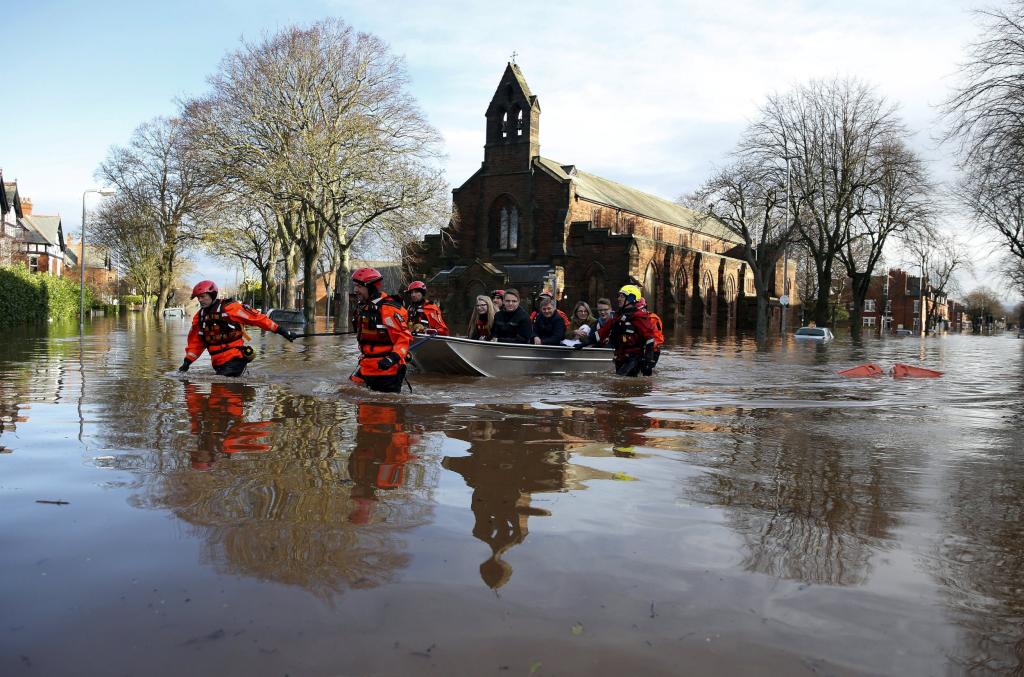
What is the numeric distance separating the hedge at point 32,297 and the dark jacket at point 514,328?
24989 millimetres

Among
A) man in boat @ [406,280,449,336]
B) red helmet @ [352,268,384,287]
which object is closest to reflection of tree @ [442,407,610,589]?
red helmet @ [352,268,384,287]

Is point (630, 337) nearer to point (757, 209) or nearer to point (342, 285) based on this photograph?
point (342, 285)

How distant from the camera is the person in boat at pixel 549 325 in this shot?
49.2 feet

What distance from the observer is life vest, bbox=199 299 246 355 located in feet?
39.2

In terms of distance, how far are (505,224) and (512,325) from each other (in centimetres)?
4304

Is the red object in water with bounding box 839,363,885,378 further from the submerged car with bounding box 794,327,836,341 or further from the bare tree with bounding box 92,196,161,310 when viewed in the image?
the bare tree with bounding box 92,196,161,310

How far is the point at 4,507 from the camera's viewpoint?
4656 mm

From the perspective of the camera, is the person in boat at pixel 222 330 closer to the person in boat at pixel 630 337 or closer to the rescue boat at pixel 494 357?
the rescue boat at pixel 494 357

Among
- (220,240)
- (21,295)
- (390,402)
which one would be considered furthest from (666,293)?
(390,402)

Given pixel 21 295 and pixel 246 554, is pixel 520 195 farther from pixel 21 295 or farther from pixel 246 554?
pixel 246 554

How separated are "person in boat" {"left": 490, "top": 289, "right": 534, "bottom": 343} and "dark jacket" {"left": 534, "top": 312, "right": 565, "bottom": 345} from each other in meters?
0.50

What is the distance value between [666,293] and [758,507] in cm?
5504

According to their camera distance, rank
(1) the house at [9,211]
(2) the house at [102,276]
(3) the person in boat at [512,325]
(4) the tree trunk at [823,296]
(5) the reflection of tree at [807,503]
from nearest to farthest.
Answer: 1. (5) the reflection of tree at [807,503]
2. (3) the person in boat at [512,325]
3. (4) the tree trunk at [823,296]
4. (1) the house at [9,211]
5. (2) the house at [102,276]

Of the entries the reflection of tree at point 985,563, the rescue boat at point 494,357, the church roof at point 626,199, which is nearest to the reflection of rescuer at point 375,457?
the reflection of tree at point 985,563
